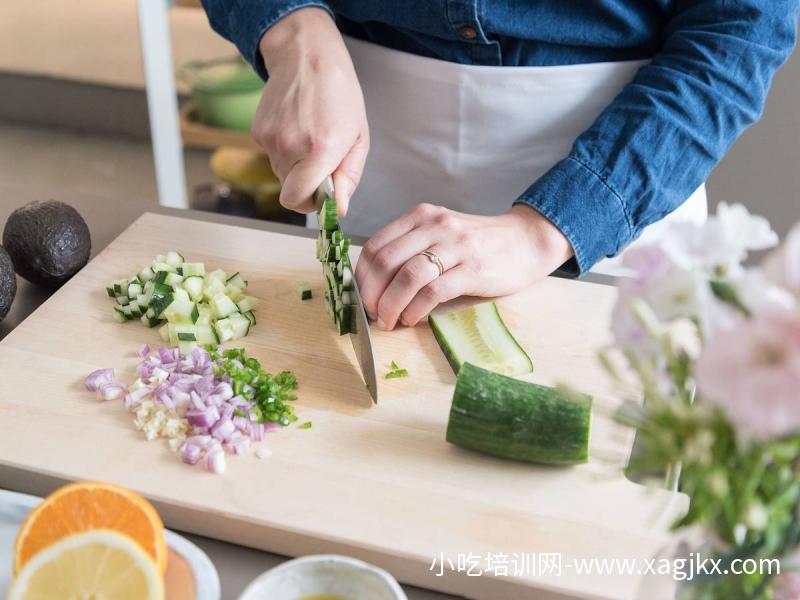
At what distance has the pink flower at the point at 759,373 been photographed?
0.52 m

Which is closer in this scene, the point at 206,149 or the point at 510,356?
the point at 510,356

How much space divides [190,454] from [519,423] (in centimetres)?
50

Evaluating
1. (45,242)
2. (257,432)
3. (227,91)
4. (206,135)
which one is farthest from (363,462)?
(206,135)

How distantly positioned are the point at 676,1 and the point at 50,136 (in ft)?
14.3

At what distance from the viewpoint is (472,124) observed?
1.87m

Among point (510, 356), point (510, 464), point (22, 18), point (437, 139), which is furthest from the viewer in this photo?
point (22, 18)

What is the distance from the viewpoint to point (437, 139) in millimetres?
1931

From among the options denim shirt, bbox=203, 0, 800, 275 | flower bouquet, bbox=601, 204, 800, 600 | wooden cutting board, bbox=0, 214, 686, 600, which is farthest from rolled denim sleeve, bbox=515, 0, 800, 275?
flower bouquet, bbox=601, 204, 800, 600

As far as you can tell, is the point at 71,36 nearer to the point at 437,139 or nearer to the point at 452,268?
the point at 437,139

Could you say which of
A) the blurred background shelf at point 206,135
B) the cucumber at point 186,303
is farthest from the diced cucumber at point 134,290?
the blurred background shelf at point 206,135

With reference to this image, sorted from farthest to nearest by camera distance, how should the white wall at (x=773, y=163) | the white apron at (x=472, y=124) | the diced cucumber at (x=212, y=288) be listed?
the white wall at (x=773, y=163), the white apron at (x=472, y=124), the diced cucumber at (x=212, y=288)

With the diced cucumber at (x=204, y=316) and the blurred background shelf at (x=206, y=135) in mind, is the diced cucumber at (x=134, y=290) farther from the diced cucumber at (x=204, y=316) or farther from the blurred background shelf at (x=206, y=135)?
the blurred background shelf at (x=206, y=135)

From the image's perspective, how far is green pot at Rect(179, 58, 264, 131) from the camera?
3.86m

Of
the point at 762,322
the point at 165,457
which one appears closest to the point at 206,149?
the point at 165,457
